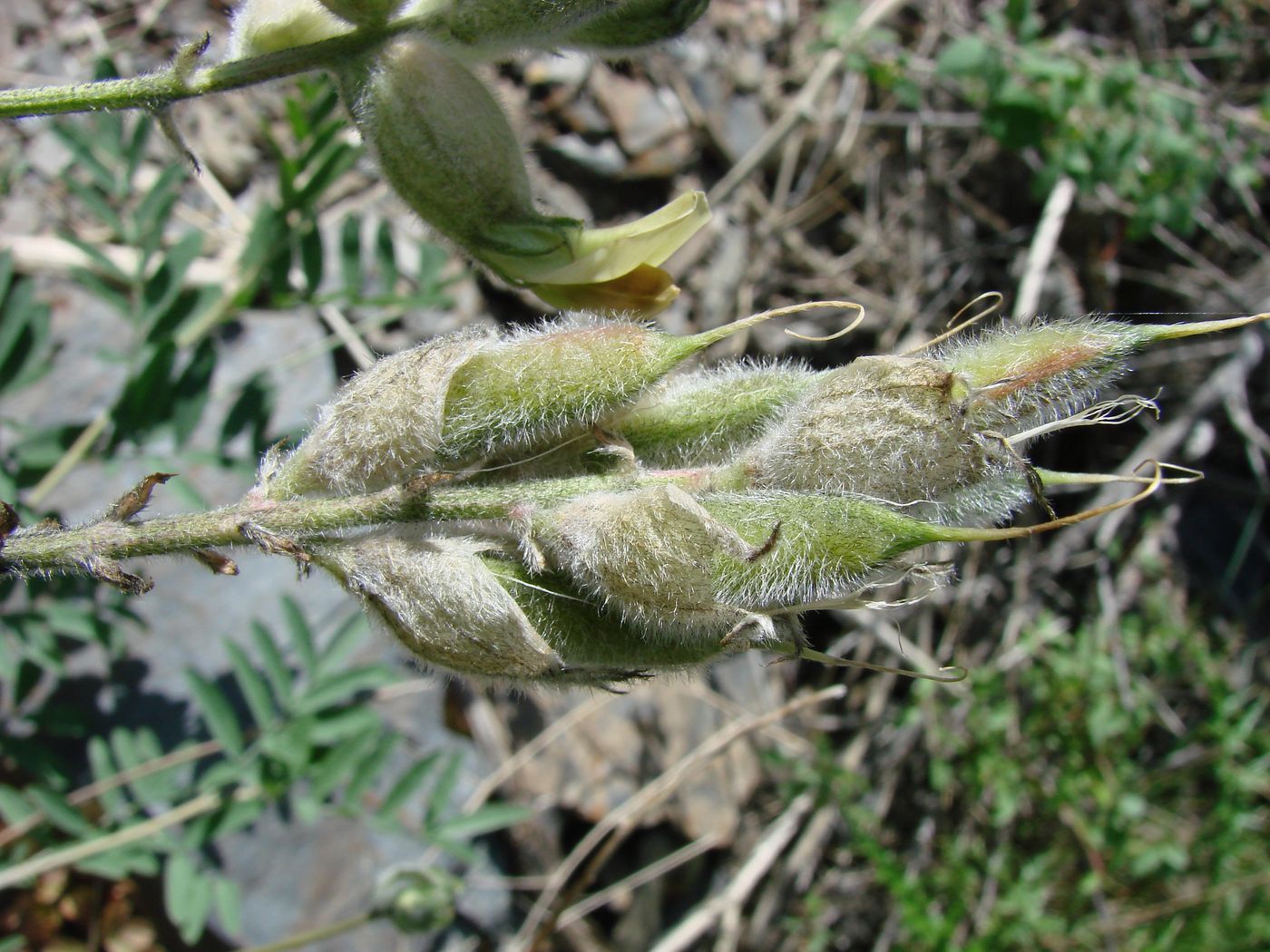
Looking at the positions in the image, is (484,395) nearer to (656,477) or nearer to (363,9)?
(656,477)

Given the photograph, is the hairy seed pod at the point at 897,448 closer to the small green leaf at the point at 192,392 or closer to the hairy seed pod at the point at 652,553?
the hairy seed pod at the point at 652,553

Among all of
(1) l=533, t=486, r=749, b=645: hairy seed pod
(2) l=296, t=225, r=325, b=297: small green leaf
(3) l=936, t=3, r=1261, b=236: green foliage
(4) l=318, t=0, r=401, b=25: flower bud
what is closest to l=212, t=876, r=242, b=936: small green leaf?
(2) l=296, t=225, r=325, b=297: small green leaf

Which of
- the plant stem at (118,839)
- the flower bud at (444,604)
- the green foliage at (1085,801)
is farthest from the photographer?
the green foliage at (1085,801)

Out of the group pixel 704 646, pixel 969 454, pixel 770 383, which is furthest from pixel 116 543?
pixel 969 454

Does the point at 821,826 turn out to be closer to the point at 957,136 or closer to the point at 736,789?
the point at 736,789

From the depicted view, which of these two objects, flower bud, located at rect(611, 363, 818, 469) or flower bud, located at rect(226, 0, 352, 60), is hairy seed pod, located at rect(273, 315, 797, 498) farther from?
flower bud, located at rect(226, 0, 352, 60)

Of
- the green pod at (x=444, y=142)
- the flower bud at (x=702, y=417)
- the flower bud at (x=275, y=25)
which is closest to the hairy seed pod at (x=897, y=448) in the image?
the flower bud at (x=702, y=417)

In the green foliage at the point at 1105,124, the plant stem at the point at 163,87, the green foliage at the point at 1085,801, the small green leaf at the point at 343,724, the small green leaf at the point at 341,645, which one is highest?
the plant stem at the point at 163,87
